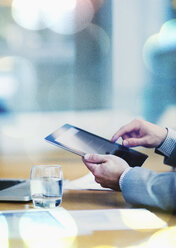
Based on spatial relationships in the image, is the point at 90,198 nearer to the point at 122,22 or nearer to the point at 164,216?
the point at 164,216

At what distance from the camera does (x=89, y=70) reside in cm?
198

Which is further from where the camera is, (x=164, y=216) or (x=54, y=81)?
(x=54, y=81)

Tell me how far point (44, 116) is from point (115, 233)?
54.5 inches

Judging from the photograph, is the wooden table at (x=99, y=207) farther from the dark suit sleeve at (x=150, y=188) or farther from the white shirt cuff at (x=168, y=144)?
the white shirt cuff at (x=168, y=144)

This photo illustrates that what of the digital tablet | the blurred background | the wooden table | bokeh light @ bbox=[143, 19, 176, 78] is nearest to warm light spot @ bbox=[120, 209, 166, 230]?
the wooden table

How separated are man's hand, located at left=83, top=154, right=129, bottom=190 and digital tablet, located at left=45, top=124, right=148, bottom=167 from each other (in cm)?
7

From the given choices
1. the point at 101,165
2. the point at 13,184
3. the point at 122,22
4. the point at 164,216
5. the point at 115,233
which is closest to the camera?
the point at 115,233

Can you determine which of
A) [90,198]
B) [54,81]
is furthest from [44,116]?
[90,198]

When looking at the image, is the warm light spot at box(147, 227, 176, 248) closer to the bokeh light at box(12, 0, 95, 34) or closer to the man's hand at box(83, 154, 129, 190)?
the man's hand at box(83, 154, 129, 190)

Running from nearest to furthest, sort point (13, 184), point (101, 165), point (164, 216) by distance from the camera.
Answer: point (164, 216)
point (101, 165)
point (13, 184)

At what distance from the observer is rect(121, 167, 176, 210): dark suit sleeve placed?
2.71 feet

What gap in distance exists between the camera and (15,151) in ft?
6.59

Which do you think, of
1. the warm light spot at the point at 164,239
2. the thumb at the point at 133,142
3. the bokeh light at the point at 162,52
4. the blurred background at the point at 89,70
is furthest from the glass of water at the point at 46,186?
the bokeh light at the point at 162,52

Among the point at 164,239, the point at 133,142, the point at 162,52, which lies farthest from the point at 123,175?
the point at 162,52
